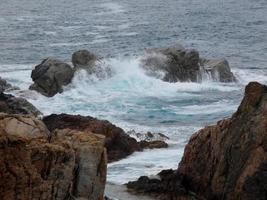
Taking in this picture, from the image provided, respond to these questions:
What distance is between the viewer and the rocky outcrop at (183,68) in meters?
48.1

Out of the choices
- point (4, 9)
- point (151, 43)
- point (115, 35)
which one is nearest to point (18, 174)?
point (151, 43)

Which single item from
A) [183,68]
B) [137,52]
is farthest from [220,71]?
[137,52]

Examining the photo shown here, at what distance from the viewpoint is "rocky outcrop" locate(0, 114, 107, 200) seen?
55.1 ft

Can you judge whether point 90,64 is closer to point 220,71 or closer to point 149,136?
point 220,71

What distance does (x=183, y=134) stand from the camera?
3303cm

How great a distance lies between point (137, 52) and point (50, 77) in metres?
15.4

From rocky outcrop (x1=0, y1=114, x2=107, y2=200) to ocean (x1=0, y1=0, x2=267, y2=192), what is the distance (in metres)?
6.39

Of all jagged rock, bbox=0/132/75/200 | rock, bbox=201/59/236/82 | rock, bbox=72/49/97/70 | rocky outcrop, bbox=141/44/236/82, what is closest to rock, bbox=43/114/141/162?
jagged rock, bbox=0/132/75/200

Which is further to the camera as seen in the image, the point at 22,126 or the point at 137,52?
the point at 137,52

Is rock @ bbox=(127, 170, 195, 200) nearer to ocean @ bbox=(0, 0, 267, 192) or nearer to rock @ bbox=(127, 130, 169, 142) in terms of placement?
ocean @ bbox=(0, 0, 267, 192)

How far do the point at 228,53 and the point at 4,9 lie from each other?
135 ft

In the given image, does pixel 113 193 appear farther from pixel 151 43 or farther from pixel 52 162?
pixel 151 43

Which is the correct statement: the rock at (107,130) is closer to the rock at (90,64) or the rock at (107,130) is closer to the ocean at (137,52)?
the ocean at (137,52)

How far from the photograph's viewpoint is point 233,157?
21422 millimetres
